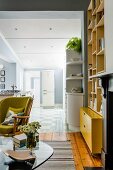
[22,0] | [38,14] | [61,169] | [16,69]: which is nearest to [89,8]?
[38,14]

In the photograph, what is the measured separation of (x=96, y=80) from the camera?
15.2 ft

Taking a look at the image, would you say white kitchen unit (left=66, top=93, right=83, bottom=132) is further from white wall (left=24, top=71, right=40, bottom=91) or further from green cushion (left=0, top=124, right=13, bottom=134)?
white wall (left=24, top=71, right=40, bottom=91)

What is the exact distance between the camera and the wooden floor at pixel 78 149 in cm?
349

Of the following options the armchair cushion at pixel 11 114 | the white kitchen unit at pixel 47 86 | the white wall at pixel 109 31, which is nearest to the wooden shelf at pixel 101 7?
the white wall at pixel 109 31

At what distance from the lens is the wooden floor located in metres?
3.49

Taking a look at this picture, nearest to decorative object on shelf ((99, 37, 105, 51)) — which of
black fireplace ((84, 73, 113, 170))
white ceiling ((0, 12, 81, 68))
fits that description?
black fireplace ((84, 73, 113, 170))

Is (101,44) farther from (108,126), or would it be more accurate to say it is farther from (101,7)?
(108,126)

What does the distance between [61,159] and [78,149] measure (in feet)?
2.32

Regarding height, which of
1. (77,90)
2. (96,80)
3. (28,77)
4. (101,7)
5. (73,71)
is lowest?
(77,90)

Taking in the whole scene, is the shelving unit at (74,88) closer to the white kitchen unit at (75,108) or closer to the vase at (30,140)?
the white kitchen unit at (75,108)

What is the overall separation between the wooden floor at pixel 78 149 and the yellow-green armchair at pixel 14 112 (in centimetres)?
86

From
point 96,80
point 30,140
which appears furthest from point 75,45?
point 30,140

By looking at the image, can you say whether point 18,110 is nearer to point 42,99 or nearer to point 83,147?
point 83,147

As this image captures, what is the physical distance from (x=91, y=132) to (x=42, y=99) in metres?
9.48
